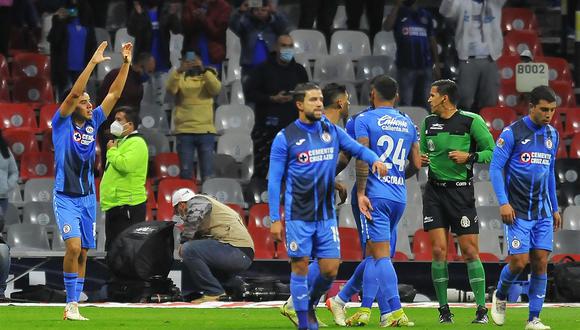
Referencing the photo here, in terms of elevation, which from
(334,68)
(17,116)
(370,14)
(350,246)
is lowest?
(350,246)

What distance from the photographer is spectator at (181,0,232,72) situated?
22875 mm

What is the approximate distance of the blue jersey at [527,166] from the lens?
44.0ft

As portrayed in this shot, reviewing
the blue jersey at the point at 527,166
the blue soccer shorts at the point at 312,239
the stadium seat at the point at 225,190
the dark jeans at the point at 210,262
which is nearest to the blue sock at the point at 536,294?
the blue jersey at the point at 527,166

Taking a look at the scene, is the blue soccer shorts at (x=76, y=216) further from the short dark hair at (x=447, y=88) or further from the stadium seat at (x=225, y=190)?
the stadium seat at (x=225, y=190)

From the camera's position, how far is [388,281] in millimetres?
12969

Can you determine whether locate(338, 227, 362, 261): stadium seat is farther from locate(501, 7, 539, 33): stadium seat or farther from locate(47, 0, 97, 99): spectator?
locate(501, 7, 539, 33): stadium seat

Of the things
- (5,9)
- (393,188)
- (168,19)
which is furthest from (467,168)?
(5,9)

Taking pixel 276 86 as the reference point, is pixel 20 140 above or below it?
below

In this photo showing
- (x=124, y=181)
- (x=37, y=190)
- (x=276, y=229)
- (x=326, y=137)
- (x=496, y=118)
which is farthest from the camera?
(x=496, y=118)

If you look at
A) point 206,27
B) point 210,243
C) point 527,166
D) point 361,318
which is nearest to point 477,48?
point 206,27

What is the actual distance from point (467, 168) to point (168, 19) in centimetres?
1016

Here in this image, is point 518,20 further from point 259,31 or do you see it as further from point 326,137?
point 326,137

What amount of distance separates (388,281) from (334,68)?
11.5m

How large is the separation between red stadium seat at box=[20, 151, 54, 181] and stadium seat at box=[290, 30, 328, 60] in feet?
16.6
